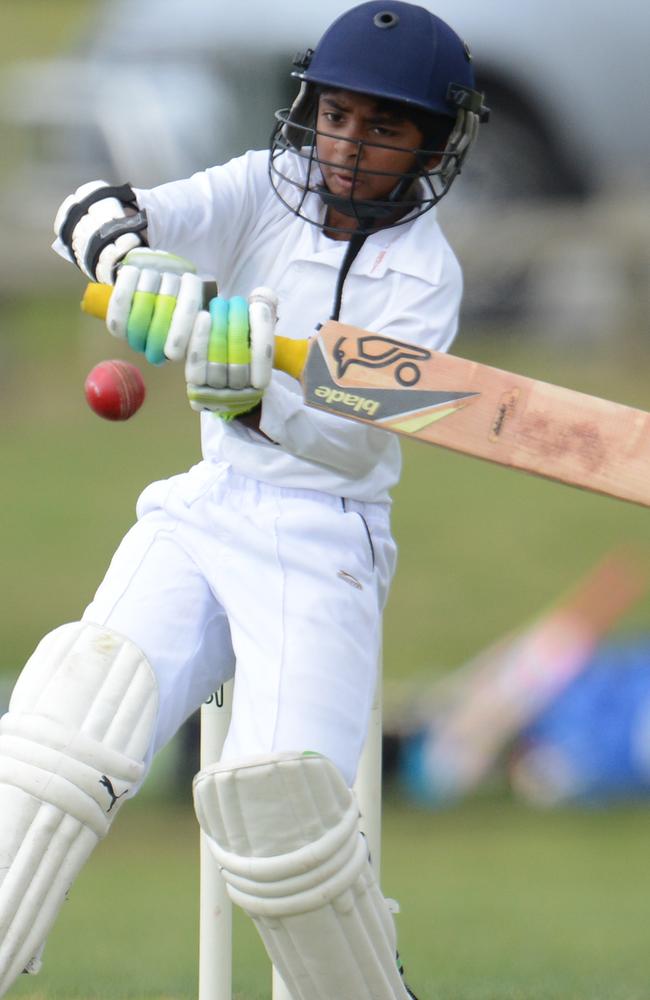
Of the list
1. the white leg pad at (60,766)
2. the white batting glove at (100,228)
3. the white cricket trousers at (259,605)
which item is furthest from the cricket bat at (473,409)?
the white leg pad at (60,766)

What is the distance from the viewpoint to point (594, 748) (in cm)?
528

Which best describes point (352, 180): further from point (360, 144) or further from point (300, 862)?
point (300, 862)

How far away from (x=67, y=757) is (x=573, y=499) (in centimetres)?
540

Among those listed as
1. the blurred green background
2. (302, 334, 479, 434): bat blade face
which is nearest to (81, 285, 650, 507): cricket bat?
(302, 334, 479, 434): bat blade face

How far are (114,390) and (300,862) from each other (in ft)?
2.17

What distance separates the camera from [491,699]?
5371 millimetres

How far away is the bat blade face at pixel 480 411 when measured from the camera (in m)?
2.58

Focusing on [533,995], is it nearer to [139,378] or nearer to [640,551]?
[139,378]

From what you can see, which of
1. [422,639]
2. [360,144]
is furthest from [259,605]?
[422,639]

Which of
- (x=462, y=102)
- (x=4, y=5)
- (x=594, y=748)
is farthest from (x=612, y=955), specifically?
(x=4, y=5)

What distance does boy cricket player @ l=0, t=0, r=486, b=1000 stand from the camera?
2480mm

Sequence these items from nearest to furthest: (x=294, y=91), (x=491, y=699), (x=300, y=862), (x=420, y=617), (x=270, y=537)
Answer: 1. (x=300, y=862)
2. (x=270, y=537)
3. (x=491, y=699)
4. (x=420, y=617)
5. (x=294, y=91)

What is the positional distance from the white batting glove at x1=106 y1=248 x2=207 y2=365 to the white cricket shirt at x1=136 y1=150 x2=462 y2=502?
22cm

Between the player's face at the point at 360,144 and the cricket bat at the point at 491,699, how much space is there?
8.69 feet
